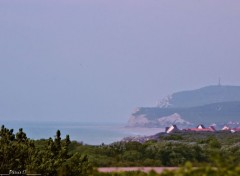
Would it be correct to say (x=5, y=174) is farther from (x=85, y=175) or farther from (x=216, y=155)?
(x=216, y=155)

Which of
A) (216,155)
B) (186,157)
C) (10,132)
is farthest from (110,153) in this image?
(216,155)

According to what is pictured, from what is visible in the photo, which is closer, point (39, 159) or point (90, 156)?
point (39, 159)

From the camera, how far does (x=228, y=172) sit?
25.7 ft

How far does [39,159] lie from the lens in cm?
1566

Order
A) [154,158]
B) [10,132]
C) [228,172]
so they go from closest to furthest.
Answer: [228,172], [10,132], [154,158]

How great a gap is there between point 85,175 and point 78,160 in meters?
1.25

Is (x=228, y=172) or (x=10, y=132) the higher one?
(x=10, y=132)

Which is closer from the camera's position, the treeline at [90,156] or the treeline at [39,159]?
the treeline at [90,156]

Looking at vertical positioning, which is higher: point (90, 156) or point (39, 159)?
point (90, 156)

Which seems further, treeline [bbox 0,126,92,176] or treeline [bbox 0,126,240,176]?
treeline [bbox 0,126,92,176]

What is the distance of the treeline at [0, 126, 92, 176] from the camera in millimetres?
15523

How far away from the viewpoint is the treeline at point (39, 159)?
15.5 m

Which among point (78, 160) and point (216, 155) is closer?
point (216, 155)

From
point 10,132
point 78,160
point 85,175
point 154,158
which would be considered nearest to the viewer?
point 85,175
